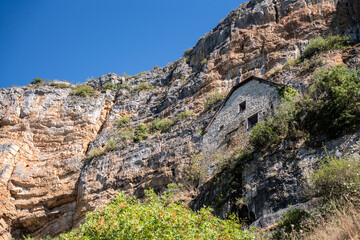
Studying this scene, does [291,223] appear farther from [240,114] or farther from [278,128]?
[240,114]

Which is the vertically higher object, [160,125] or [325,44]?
[325,44]

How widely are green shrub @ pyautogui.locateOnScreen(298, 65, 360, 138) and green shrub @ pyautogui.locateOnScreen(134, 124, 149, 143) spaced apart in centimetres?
1381

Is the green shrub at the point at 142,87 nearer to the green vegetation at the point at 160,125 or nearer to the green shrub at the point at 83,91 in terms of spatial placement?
the green shrub at the point at 83,91

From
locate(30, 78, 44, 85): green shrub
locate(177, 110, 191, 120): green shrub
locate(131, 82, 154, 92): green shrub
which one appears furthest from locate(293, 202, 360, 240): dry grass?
locate(30, 78, 44, 85): green shrub

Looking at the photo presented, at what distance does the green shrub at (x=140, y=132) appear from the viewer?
2619cm

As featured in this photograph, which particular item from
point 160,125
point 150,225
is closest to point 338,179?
point 150,225

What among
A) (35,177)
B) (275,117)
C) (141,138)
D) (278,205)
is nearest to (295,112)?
(275,117)

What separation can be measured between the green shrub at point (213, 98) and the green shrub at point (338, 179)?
1365cm

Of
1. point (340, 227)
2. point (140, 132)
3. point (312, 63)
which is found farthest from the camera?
point (140, 132)

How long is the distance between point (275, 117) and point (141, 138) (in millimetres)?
12980

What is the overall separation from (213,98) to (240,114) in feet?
21.1

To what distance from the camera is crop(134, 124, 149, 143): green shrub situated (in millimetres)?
26191

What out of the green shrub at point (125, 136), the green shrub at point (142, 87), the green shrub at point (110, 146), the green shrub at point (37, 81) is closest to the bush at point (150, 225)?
the green shrub at point (110, 146)

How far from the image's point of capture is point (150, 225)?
9867 mm
